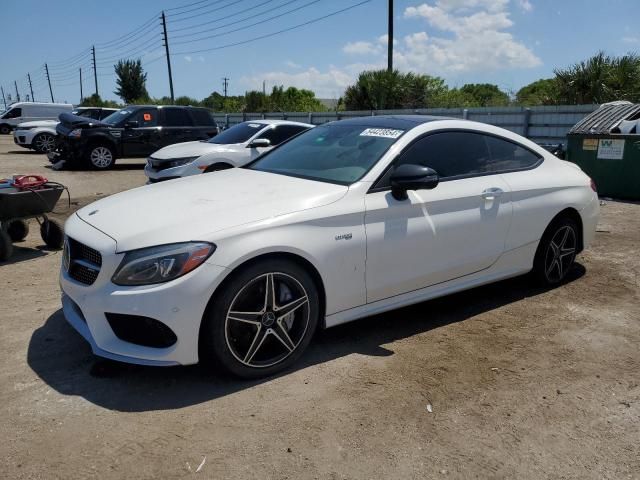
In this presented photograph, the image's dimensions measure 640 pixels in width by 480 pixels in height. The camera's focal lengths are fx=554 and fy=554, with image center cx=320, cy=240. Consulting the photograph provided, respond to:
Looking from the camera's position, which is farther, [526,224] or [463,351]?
[526,224]

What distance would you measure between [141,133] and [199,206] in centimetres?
1260

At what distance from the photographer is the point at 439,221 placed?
12.8ft

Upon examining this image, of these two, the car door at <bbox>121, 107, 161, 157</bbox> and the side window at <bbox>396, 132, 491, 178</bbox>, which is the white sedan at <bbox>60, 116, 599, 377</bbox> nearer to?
the side window at <bbox>396, 132, 491, 178</bbox>

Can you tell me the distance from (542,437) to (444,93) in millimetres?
23369

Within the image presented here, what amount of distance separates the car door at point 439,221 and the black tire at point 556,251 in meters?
0.67

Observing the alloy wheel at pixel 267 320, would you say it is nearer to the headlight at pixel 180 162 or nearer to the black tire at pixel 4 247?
the black tire at pixel 4 247

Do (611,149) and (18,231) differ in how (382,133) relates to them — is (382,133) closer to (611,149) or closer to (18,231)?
(18,231)

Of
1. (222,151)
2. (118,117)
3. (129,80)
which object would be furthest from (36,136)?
(129,80)

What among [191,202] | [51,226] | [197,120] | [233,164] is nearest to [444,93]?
[197,120]

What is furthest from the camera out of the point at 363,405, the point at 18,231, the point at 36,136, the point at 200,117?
the point at 36,136

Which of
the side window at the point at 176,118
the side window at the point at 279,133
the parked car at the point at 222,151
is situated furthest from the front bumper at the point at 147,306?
the side window at the point at 176,118

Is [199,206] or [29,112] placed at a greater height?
[29,112]

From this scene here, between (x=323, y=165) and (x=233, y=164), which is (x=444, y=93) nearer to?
(x=233, y=164)

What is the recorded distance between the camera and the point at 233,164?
30.6ft
